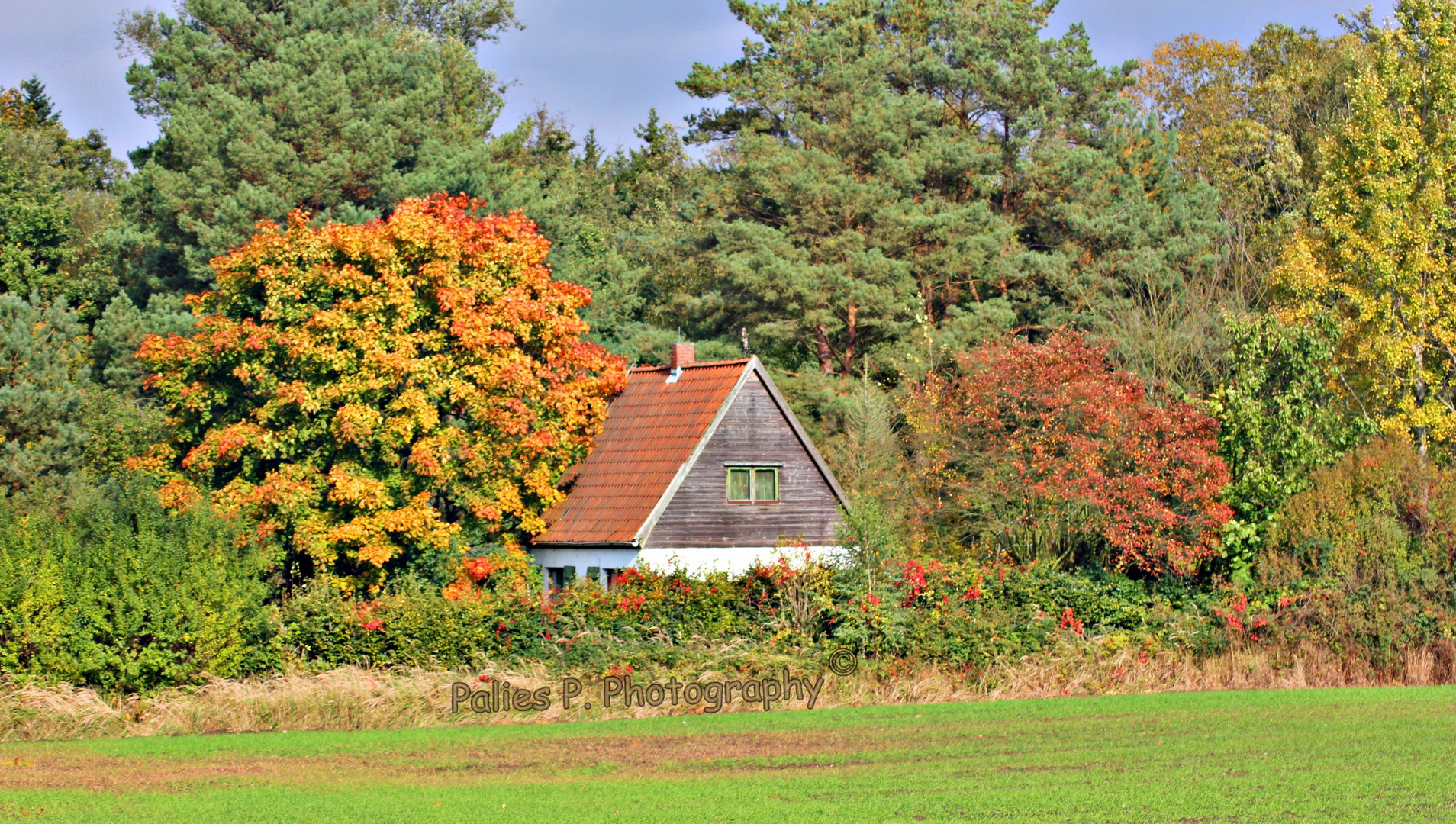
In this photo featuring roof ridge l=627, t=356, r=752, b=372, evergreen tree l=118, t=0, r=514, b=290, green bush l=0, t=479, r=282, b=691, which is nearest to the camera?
green bush l=0, t=479, r=282, b=691

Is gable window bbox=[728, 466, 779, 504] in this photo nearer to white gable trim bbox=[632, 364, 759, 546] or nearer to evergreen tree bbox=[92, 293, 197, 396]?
white gable trim bbox=[632, 364, 759, 546]

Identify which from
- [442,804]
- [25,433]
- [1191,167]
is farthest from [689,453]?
[1191,167]

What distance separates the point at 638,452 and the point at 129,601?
49.2 feet

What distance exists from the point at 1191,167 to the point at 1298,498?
99.2 ft

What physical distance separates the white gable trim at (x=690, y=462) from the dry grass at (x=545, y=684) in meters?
10.9

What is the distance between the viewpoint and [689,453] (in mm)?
33188

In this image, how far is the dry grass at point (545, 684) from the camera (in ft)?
64.0

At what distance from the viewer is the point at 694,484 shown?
1319 inches

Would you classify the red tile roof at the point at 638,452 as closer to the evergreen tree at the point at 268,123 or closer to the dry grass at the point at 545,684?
the evergreen tree at the point at 268,123

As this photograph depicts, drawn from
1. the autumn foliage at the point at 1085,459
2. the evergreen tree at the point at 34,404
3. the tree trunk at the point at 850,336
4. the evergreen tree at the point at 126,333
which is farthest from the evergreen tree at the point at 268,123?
the autumn foliage at the point at 1085,459

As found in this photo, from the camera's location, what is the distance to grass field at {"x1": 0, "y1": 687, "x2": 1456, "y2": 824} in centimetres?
1291

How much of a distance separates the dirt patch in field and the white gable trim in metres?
13.9

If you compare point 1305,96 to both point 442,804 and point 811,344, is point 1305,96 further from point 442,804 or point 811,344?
point 442,804

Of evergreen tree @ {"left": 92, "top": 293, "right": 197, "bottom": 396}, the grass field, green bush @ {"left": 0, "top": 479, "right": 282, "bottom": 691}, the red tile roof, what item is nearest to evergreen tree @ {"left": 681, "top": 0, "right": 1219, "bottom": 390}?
the red tile roof
